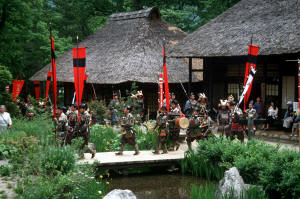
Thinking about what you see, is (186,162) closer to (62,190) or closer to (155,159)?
(155,159)

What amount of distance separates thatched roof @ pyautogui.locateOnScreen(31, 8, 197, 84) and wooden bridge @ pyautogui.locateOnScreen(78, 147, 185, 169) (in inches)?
323

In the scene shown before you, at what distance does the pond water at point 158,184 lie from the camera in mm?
8805

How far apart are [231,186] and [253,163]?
4.02 feet

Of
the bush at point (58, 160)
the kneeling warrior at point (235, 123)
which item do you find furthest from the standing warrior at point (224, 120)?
the bush at point (58, 160)

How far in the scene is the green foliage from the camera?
277 inches

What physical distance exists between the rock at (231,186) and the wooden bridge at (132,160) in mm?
3128

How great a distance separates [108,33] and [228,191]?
59.9 ft

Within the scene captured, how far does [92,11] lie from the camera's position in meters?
28.8

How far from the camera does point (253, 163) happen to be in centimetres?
803

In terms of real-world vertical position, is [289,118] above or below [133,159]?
above

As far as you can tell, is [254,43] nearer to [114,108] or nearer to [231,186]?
[114,108]

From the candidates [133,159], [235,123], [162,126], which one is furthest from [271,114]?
[133,159]

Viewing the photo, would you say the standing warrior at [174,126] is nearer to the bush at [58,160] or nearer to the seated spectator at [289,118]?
the bush at [58,160]

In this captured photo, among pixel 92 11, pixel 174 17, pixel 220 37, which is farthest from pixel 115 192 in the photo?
pixel 92 11
